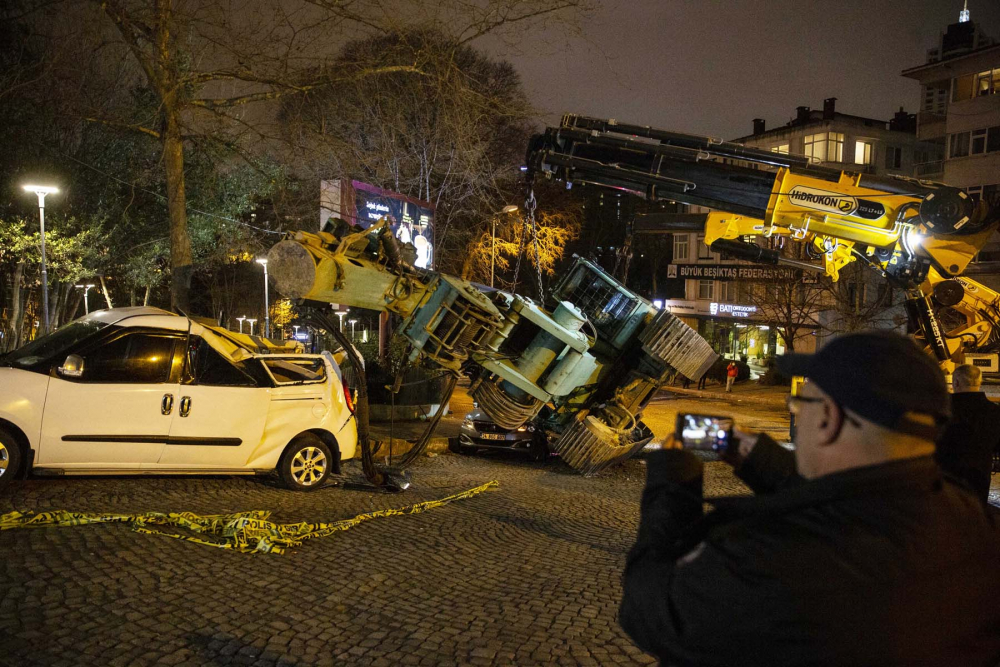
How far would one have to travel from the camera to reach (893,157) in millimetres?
45438

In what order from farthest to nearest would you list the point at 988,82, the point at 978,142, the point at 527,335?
the point at 988,82 → the point at 978,142 → the point at 527,335

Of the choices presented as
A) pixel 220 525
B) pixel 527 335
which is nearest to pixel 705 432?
pixel 220 525

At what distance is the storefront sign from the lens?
27516 mm

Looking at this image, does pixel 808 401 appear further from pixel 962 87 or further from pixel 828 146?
→ pixel 828 146

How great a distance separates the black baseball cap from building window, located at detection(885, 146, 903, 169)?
164ft

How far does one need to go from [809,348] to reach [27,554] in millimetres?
40797

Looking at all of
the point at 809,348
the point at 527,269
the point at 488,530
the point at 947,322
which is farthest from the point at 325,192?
the point at 809,348

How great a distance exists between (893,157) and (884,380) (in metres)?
50.8

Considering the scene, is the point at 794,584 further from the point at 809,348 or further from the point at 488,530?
the point at 809,348

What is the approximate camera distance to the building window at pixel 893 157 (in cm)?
4511

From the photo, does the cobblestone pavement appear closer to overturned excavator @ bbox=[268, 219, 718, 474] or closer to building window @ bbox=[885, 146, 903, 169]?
overturned excavator @ bbox=[268, 219, 718, 474]

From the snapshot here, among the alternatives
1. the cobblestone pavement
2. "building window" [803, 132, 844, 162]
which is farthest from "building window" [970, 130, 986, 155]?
the cobblestone pavement

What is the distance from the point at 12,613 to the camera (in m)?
4.72

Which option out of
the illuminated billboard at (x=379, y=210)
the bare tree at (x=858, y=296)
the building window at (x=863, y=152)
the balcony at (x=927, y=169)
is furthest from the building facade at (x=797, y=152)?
the illuminated billboard at (x=379, y=210)
